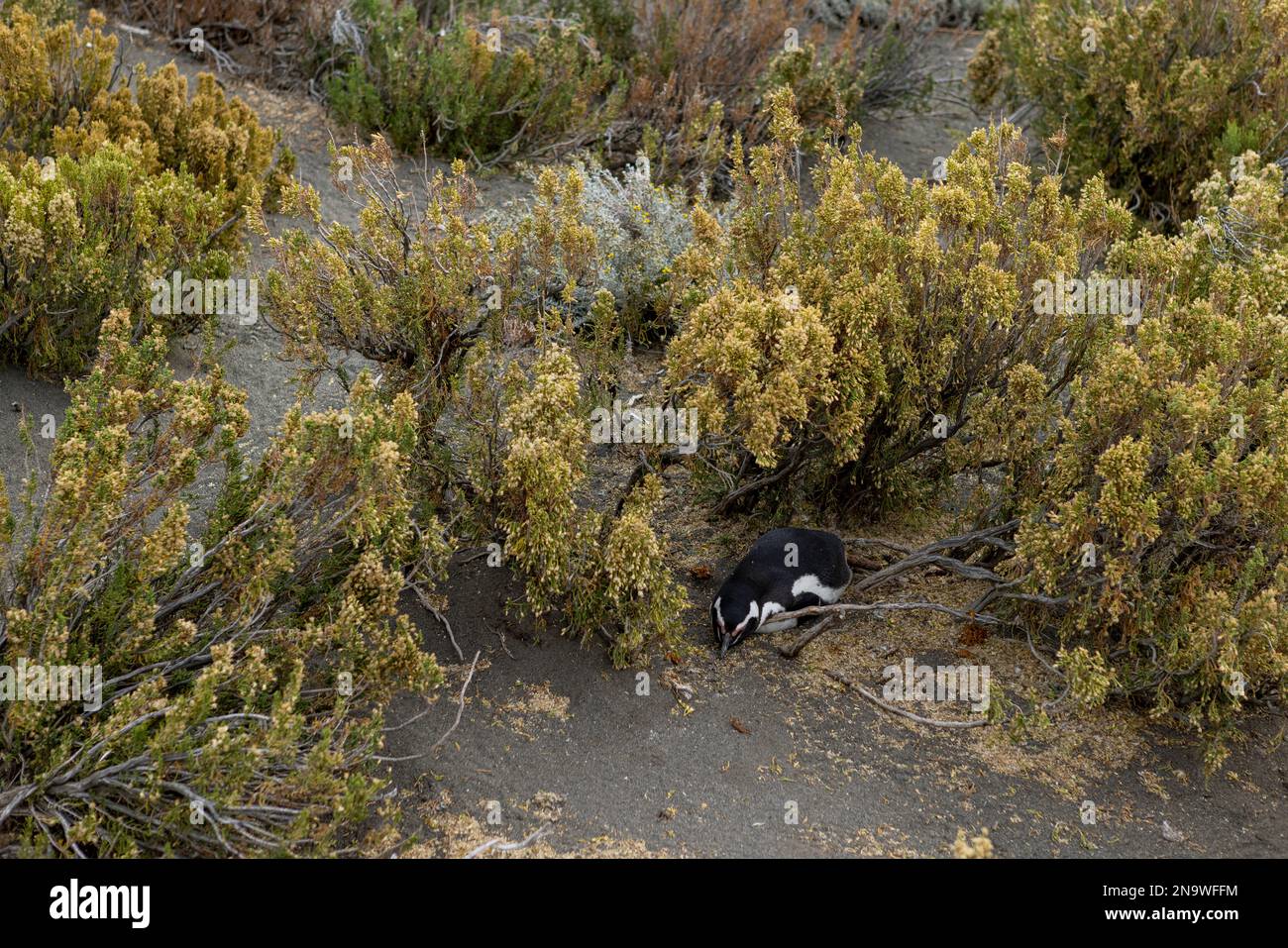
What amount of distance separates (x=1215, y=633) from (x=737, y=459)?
1.78 m

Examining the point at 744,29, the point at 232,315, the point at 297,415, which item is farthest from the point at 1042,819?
the point at 744,29

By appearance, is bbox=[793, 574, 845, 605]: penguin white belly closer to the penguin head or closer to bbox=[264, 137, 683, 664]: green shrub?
the penguin head

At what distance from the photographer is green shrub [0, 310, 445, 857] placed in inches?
120

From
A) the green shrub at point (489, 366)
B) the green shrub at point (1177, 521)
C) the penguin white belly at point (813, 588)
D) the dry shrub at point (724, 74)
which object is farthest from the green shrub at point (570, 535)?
the dry shrub at point (724, 74)

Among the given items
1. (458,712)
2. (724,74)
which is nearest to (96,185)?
Result: (458,712)

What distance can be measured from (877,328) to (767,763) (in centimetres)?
153

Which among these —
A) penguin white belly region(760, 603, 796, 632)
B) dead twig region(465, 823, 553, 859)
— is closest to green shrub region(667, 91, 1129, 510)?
penguin white belly region(760, 603, 796, 632)

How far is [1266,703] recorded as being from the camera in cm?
404

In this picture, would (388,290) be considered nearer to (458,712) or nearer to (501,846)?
(458,712)

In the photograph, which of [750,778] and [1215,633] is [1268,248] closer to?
[1215,633]

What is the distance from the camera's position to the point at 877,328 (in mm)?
4383

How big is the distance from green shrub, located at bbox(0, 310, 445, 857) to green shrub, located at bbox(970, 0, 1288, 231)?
4.76 m

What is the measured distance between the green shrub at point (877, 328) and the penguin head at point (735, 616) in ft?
1.66

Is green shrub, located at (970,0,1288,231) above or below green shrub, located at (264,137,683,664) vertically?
above
